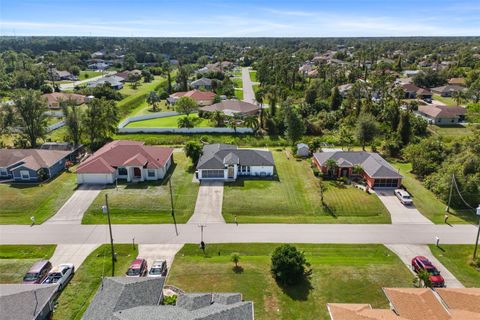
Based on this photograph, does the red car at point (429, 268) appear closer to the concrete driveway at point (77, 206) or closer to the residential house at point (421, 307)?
the residential house at point (421, 307)

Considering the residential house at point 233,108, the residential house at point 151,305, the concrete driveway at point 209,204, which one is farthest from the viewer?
the residential house at point 233,108

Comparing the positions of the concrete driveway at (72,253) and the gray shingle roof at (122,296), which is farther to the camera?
the concrete driveway at (72,253)

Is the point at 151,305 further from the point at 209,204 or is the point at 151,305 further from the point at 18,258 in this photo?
the point at 209,204

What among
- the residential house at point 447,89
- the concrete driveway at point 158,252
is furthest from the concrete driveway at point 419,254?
the residential house at point 447,89

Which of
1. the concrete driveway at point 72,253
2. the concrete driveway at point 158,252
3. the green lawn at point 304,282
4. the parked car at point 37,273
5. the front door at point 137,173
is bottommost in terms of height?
the concrete driveway at point 72,253

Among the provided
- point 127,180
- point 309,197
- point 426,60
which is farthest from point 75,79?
point 426,60

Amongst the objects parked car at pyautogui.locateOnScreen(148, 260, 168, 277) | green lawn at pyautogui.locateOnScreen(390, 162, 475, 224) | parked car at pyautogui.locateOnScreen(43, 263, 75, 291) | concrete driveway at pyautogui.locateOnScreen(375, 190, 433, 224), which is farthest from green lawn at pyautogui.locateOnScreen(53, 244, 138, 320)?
green lawn at pyautogui.locateOnScreen(390, 162, 475, 224)

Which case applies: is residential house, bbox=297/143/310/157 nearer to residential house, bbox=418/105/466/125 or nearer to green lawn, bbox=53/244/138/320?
green lawn, bbox=53/244/138/320

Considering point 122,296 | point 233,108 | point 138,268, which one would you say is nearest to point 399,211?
point 138,268
